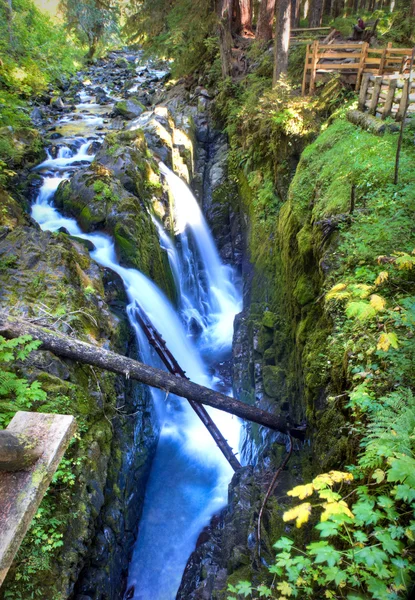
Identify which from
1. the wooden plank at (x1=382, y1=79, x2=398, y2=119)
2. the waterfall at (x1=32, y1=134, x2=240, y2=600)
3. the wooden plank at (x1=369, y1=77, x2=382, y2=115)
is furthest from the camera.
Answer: the wooden plank at (x1=369, y1=77, x2=382, y2=115)

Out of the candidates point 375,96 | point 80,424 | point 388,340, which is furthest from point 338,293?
point 375,96

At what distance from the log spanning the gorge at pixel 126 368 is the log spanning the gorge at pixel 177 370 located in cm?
69

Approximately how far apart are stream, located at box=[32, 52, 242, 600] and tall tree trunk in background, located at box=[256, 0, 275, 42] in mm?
7968

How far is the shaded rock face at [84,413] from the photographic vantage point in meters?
4.73

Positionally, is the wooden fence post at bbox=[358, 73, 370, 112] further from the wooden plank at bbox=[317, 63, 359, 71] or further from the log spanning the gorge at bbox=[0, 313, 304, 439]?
the log spanning the gorge at bbox=[0, 313, 304, 439]

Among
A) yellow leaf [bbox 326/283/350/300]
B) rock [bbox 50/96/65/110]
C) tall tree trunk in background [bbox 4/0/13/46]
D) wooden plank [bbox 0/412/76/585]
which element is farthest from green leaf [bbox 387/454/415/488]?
rock [bbox 50/96/65/110]

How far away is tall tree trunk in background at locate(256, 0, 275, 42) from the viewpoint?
16.2 metres

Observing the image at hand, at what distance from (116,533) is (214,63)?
20.0 m

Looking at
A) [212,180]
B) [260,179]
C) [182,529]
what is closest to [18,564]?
[182,529]

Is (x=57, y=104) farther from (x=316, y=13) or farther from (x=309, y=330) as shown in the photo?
(x=309, y=330)

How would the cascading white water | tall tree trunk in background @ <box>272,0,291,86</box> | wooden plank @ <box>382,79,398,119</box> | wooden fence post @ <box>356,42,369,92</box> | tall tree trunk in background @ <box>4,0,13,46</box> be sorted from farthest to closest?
the cascading white water < tall tree trunk in background @ <box>4,0,13,46</box> < tall tree trunk in background @ <box>272,0,291,86</box> < wooden fence post @ <box>356,42,369,92</box> < wooden plank @ <box>382,79,398,119</box>

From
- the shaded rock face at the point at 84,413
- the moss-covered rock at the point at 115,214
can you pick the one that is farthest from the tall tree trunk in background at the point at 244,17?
the shaded rock face at the point at 84,413

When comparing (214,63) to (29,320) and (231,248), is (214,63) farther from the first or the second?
(29,320)

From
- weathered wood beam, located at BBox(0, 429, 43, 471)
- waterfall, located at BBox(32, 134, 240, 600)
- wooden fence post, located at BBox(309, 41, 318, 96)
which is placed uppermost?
wooden fence post, located at BBox(309, 41, 318, 96)
